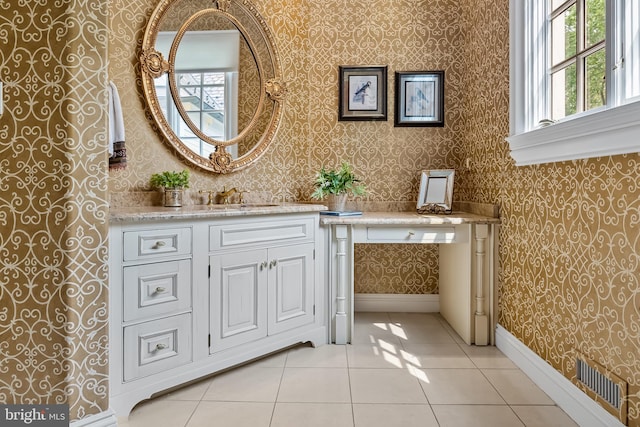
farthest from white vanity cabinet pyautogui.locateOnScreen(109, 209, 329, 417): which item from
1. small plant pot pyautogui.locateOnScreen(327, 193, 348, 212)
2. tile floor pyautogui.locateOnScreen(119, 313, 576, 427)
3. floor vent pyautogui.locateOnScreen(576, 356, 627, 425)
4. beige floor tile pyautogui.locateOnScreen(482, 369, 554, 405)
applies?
floor vent pyautogui.locateOnScreen(576, 356, 627, 425)

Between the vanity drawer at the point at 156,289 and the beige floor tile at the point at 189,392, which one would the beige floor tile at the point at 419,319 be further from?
the vanity drawer at the point at 156,289

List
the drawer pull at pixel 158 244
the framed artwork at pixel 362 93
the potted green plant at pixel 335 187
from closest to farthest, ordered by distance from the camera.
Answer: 1. the drawer pull at pixel 158 244
2. the potted green plant at pixel 335 187
3. the framed artwork at pixel 362 93

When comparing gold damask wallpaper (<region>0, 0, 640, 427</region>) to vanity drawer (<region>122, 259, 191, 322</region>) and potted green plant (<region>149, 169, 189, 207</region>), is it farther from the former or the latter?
vanity drawer (<region>122, 259, 191, 322</region>)

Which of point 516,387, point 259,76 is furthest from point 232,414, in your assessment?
point 259,76

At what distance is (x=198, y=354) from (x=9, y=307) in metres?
0.88

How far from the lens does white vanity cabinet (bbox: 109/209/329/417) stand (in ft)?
6.08

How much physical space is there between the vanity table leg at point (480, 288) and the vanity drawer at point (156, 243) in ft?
5.90

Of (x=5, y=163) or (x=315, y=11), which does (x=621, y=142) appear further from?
(x=315, y=11)

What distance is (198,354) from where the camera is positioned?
2129mm

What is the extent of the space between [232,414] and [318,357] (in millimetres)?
781

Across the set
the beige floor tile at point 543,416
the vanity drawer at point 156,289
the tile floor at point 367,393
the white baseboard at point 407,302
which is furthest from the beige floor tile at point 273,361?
the beige floor tile at point 543,416

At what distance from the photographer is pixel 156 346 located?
1961mm

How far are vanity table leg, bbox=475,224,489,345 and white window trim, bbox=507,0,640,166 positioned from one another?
0.52 meters

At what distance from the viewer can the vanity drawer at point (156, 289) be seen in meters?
1.86
